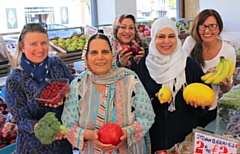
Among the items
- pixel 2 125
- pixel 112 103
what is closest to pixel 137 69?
pixel 112 103

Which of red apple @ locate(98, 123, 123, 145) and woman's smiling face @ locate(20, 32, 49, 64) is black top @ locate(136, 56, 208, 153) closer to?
red apple @ locate(98, 123, 123, 145)

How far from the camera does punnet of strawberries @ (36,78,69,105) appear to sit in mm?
1647

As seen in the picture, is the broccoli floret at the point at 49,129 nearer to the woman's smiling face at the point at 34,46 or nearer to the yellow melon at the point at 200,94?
the woman's smiling face at the point at 34,46

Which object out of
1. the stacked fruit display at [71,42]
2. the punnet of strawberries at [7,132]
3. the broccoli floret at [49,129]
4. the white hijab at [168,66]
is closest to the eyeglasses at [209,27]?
the white hijab at [168,66]

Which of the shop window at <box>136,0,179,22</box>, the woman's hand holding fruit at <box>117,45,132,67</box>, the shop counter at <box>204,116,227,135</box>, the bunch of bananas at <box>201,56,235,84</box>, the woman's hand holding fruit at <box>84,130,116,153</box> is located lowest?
the shop counter at <box>204,116,227,135</box>

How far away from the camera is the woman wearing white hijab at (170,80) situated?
6.55 feet

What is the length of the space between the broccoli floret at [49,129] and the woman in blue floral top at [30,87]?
13cm

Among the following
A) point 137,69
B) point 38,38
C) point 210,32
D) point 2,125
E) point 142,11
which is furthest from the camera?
point 142,11

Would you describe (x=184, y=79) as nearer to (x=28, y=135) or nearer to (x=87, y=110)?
(x=87, y=110)

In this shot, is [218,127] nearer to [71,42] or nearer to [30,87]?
[30,87]

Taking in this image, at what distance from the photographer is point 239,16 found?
6496 mm

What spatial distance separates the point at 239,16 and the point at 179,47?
509cm

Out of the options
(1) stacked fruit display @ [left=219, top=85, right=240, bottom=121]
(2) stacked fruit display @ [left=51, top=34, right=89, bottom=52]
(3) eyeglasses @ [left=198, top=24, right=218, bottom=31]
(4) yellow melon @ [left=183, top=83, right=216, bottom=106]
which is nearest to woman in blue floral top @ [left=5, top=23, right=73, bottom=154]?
(4) yellow melon @ [left=183, top=83, right=216, bottom=106]

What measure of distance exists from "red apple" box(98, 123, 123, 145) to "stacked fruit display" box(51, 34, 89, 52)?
1.79 meters
